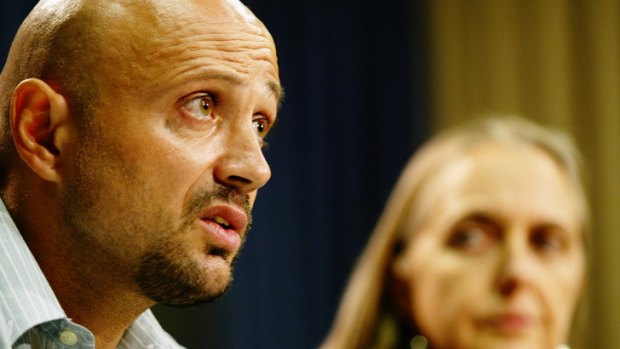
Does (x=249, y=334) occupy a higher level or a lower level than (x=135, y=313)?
lower

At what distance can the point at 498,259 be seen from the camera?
1.65 meters

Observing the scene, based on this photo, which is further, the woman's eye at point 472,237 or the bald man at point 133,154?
the woman's eye at point 472,237

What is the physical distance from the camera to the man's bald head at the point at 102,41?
0.87 m

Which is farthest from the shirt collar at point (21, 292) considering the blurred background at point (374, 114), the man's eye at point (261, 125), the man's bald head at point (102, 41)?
the blurred background at point (374, 114)

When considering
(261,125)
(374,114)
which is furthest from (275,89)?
(374,114)

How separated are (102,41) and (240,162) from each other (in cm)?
17

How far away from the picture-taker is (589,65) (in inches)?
122

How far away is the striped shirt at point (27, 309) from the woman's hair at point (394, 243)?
987mm

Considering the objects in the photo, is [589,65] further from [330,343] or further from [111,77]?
Answer: [111,77]

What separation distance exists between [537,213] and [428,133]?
4.32 feet

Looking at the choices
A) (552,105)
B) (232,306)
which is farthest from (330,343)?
(552,105)

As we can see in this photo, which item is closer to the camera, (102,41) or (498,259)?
(102,41)

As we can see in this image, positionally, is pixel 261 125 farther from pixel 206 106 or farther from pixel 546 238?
pixel 546 238

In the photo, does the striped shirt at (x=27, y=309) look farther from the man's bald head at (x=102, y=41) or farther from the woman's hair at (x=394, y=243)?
the woman's hair at (x=394, y=243)
